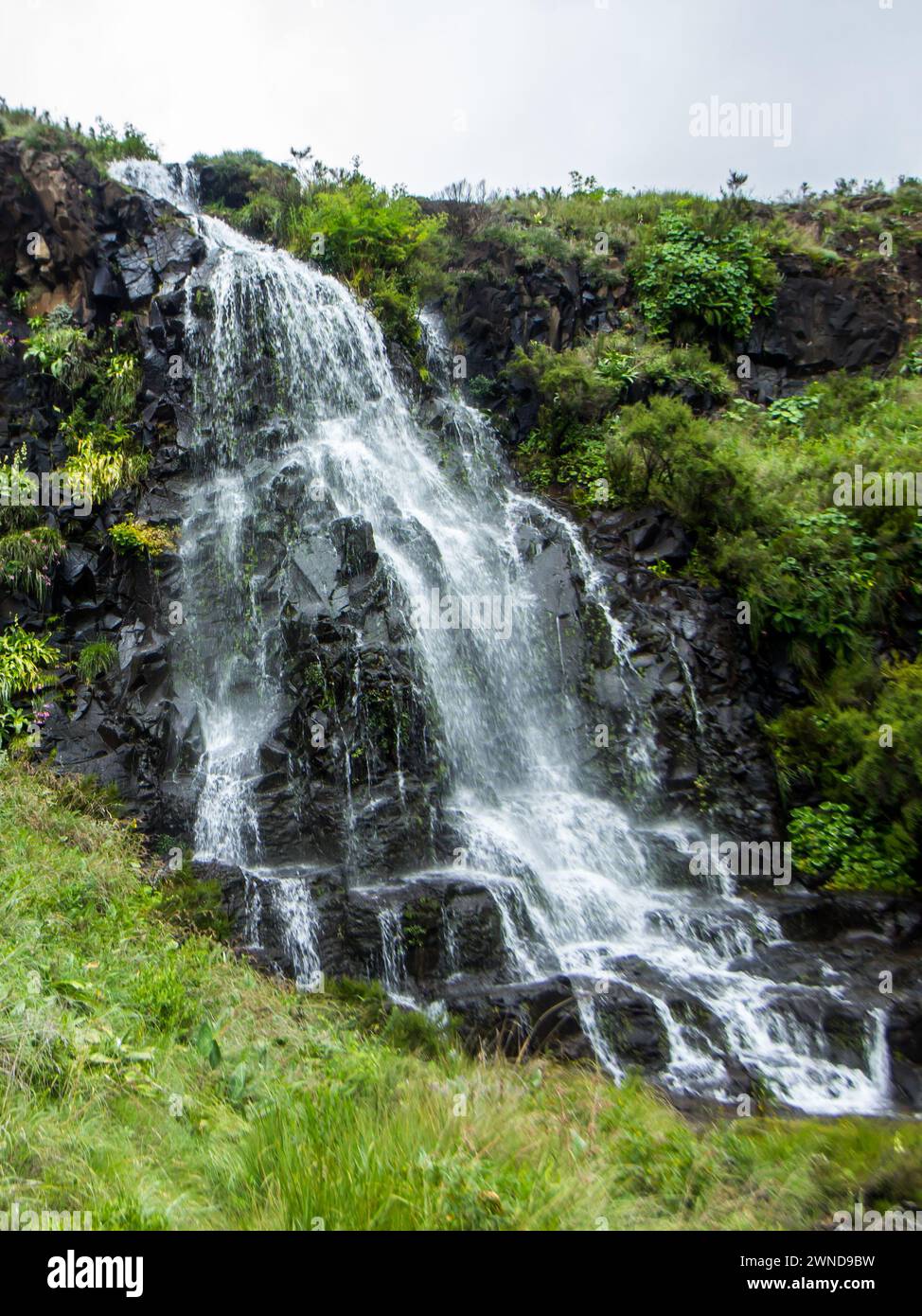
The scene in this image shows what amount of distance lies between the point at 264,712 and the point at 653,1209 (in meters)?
7.56

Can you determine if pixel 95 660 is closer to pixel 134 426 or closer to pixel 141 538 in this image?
pixel 141 538

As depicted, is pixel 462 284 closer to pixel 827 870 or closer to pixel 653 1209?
pixel 827 870

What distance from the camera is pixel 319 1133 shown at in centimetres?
342

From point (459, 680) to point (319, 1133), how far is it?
762cm

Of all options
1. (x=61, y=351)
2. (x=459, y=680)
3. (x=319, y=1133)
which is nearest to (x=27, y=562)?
(x=61, y=351)

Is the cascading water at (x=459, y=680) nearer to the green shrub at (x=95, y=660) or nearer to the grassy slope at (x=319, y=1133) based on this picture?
the green shrub at (x=95, y=660)

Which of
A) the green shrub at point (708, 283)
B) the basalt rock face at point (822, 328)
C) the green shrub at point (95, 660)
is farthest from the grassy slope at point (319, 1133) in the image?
the green shrub at point (708, 283)

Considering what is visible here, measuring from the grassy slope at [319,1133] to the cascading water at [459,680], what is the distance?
169 centimetres

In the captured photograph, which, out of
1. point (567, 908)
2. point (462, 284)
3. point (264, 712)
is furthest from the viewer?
point (462, 284)

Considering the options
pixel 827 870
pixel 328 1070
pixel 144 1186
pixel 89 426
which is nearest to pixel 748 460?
pixel 827 870

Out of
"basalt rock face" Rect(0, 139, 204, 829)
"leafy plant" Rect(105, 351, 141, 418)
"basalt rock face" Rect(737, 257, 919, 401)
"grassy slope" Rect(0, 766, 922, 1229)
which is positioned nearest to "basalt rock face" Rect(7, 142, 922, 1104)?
"basalt rock face" Rect(0, 139, 204, 829)

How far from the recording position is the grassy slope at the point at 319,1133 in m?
3.03

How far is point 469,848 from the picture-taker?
9.07m

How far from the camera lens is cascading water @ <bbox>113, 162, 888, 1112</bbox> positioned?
741 centimetres
